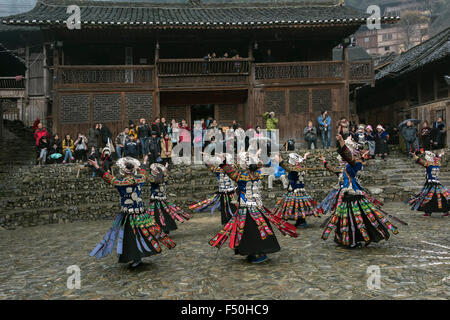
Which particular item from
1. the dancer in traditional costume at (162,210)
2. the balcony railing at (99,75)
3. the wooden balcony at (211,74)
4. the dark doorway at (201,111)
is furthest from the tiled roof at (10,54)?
the dancer in traditional costume at (162,210)

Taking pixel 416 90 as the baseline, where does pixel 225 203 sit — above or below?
below

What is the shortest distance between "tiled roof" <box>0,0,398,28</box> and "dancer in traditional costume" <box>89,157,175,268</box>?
12.9m

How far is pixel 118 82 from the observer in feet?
60.0

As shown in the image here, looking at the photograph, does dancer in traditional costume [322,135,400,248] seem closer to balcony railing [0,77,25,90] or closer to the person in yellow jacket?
the person in yellow jacket

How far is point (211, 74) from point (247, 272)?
1430 centimetres

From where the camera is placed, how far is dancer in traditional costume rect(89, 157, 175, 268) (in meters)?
5.95

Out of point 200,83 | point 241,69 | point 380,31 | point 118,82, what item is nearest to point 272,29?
point 241,69

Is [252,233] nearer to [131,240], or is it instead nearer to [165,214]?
[131,240]

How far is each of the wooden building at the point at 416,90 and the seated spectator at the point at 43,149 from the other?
18409mm

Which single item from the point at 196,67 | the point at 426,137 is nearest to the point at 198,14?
the point at 196,67

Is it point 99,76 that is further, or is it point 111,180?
point 99,76

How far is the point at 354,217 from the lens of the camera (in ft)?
21.7

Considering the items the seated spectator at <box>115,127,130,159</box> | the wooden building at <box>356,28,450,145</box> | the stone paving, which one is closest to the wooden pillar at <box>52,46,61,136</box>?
the seated spectator at <box>115,127,130,159</box>

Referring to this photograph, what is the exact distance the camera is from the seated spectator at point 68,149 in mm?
16016
